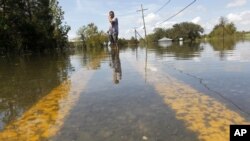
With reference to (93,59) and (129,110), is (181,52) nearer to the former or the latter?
(93,59)

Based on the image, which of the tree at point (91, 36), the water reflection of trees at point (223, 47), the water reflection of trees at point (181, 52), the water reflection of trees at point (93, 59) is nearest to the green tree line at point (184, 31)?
the tree at point (91, 36)

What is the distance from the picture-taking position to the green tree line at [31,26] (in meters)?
31.9

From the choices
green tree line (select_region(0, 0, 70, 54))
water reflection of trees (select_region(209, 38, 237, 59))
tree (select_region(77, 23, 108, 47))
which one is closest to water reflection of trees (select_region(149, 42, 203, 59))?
water reflection of trees (select_region(209, 38, 237, 59))

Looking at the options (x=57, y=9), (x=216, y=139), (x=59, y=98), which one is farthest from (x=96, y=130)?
(x=57, y=9)

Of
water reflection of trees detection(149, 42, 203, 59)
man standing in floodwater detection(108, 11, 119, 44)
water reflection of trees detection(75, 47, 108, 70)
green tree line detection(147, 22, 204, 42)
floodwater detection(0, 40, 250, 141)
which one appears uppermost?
green tree line detection(147, 22, 204, 42)

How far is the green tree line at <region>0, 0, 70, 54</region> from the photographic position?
31.9 meters

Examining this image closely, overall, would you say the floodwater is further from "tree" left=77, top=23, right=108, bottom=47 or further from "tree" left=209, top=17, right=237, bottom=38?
"tree" left=209, top=17, right=237, bottom=38

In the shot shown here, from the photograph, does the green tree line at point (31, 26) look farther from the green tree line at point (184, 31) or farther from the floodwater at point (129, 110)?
the green tree line at point (184, 31)

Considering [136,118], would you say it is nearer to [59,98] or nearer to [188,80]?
[59,98]

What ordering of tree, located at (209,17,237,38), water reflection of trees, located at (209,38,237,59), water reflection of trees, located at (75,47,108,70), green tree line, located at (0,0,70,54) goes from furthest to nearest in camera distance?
tree, located at (209,17,237,38), green tree line, located at (0,0,70,54), water reflection of trees, located at (209,38,237,59), water reflection of trees, located at (75,47,108,70)

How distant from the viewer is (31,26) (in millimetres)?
36094

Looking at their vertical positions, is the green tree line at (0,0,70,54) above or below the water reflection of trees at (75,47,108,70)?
above

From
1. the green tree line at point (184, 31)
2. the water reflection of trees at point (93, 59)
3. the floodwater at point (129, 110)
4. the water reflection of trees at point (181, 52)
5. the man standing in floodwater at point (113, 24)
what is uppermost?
the green tree line at point (184, 31)

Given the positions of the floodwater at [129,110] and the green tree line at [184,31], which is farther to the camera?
the green tree line at [184,31]
